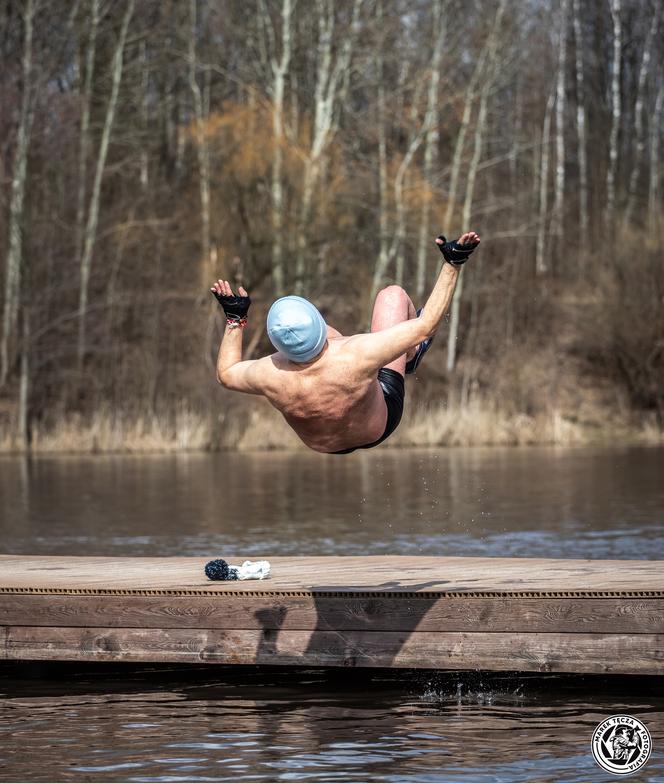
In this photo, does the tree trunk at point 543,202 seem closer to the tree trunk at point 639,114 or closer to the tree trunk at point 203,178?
the tree trunk at point 639,114

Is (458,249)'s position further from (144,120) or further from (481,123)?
(144,120)

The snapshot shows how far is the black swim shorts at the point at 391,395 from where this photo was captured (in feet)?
28.3

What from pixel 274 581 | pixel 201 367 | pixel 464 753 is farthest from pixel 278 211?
pixel 464 753

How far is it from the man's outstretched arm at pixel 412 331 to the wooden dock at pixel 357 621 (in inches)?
90.6

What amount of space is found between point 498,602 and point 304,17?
33.9 metres

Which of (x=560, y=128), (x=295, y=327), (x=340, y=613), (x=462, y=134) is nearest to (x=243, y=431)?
(x=462, y=134)

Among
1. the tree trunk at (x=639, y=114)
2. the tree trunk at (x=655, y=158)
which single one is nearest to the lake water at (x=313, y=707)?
the tree trunk at (x=655, y=158)

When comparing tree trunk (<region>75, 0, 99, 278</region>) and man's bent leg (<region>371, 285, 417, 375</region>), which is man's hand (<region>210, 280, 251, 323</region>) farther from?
tree trunk (<region>75, 0, 99, 278</region>)

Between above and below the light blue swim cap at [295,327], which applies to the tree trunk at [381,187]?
above

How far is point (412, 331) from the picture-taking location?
7926 millimetres

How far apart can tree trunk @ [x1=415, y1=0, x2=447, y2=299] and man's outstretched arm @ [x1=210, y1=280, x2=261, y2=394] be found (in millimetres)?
29085

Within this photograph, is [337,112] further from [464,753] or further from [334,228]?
[464,753]

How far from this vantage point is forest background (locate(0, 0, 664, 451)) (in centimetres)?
3469

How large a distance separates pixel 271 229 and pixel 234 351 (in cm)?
2945
